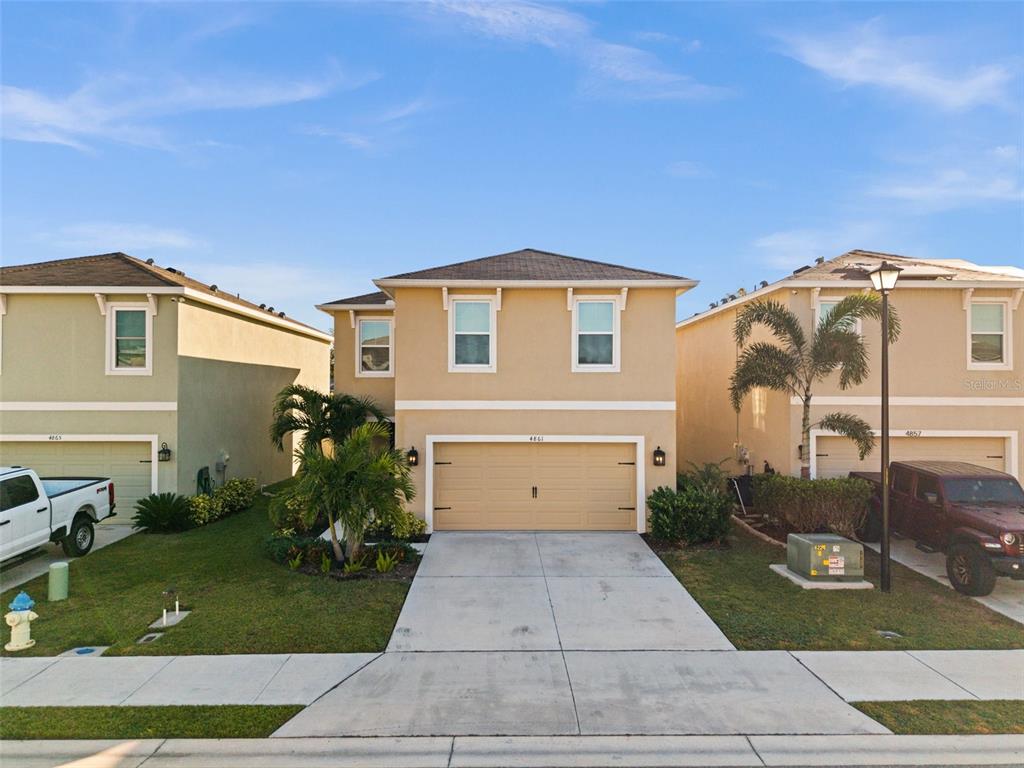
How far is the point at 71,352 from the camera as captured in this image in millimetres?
13164

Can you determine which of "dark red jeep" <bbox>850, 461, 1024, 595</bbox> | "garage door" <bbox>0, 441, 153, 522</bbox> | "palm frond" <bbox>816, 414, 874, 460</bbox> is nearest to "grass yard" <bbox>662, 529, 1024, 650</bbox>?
"dark red jeep" <bbox>850, 461, 1024, 595</bbox>

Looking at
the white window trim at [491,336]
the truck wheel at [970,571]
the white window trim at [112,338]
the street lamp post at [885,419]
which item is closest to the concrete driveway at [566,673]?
the street lamp post at [885,419]

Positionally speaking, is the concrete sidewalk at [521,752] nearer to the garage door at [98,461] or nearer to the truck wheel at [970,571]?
the truck wheel at [970,571]

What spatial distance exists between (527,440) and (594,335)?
279cm

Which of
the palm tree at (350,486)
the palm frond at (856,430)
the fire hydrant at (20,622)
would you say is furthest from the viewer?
the palm frond at (856,430)

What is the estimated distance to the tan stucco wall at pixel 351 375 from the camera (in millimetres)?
15875

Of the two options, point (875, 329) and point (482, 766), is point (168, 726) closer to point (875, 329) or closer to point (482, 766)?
point (482, 766)

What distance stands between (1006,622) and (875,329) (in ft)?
24.7

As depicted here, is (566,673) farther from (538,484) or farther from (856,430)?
(856,430)

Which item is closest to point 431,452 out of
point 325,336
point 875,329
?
point 875,329

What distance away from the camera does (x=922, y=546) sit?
10.4 meters

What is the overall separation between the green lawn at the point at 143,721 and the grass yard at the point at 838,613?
5360mm

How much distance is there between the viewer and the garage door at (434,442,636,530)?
12.3 metres

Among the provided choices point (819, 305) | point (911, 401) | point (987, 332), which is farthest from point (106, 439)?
point (987, 332)
